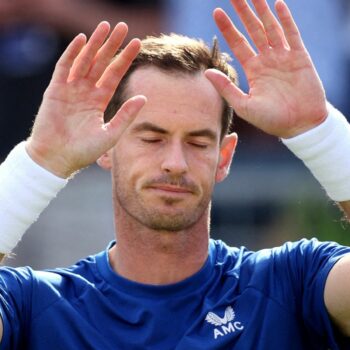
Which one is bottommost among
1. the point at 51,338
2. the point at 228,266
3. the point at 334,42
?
the point at 51,338

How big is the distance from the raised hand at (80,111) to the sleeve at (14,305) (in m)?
0.45

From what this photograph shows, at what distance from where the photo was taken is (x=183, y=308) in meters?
4.94

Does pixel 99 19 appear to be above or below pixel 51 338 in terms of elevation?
above

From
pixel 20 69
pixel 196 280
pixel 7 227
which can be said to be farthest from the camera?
pixel 20 69

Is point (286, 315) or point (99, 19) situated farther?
point (99, 19)

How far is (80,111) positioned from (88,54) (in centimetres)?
21

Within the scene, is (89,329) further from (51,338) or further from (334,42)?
(334,42)

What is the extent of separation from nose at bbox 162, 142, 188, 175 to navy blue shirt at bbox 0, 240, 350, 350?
1.54 ft

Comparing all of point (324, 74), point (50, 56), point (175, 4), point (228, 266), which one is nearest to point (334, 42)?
point (324, 74)

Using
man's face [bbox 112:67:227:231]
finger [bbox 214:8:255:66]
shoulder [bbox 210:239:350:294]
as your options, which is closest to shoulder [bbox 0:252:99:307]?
man's face [bbox 112:67:227:231]

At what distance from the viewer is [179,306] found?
16.2 ft

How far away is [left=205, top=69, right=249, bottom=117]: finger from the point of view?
471cm

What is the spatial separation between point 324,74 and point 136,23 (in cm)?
155

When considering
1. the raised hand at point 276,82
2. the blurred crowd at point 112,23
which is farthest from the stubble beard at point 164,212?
the blurred crowd at point 112,23
